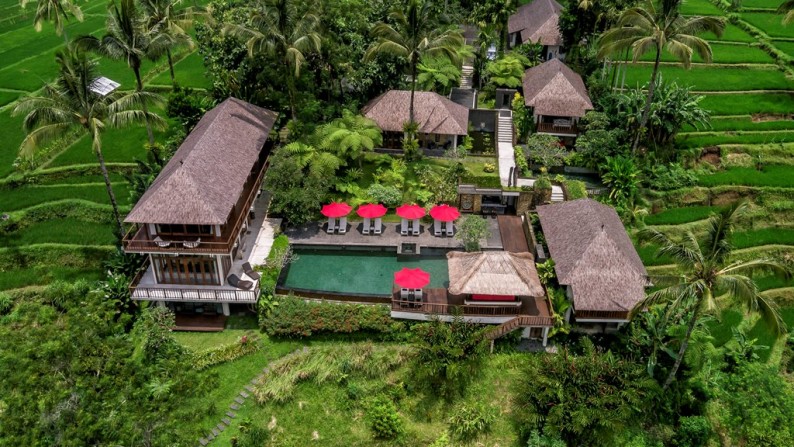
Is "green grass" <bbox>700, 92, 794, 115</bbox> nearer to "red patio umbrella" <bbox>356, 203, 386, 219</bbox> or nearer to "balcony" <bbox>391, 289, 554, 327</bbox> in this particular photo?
"balcony" <bbox>391, 289, 554, 327</bbox>

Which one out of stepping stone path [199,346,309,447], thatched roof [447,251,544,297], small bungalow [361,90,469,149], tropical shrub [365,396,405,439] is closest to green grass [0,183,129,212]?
stepping stone path [199,346,309,447]

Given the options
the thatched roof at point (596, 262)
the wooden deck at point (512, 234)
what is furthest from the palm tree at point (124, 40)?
the thatched roof at point (596, 262)

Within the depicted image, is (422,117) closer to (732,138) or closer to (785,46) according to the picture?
(732,138)

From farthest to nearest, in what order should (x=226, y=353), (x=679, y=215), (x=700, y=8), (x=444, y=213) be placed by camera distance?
(x=700, y=8) < (x=679, y=215) < (x=444, y=213) < (x=226, y=353)

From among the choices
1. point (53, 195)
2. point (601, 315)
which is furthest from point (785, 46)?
point (53, 195)

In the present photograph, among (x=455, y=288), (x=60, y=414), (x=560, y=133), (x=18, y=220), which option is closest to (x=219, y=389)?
(x=60, y=414)

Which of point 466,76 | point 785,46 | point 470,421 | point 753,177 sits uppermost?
point 785,46
